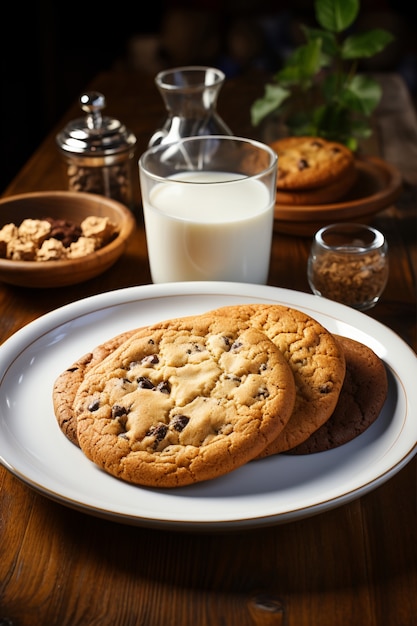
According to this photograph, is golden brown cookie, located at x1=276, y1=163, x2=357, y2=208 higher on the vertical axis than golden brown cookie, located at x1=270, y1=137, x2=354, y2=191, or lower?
lower

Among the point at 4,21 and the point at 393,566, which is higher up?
the point at 393,566

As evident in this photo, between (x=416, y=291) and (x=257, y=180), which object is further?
(x=416, y=291)

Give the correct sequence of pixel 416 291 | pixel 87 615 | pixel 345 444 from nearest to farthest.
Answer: pixel 87 615, pixel 345 444, pixel 416 291

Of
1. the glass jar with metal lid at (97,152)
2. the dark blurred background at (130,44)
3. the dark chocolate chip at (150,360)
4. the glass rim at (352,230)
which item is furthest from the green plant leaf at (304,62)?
the dark blurred background at (130,44)

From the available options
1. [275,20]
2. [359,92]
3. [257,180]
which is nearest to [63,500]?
[257,180]

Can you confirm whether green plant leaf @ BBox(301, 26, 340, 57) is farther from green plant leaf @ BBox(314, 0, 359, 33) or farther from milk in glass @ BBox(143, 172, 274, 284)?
milk in glass @ BBox(143, 172, 274, 284)

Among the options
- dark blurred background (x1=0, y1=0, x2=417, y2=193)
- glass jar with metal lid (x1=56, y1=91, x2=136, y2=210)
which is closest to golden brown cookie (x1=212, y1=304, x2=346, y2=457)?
glass jar with metal lid (x1=56, y1=91, x2=136, y2=210)

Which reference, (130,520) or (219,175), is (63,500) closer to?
(130,520)
